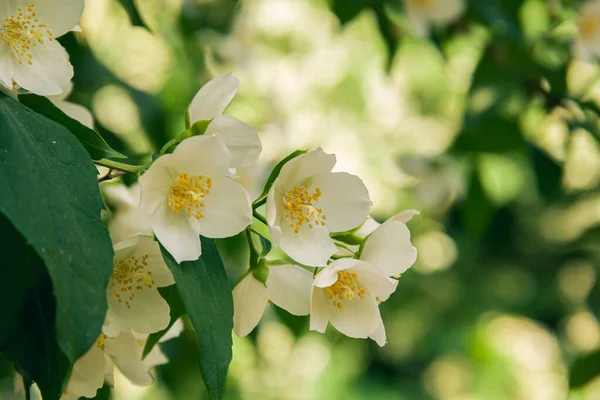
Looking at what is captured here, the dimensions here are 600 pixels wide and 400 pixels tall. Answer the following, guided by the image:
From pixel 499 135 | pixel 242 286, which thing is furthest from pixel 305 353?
pixel 242 286

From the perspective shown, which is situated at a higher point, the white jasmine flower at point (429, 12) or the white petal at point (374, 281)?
the white petal at point (374, 281)

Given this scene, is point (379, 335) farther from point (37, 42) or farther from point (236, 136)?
point (37, 42)

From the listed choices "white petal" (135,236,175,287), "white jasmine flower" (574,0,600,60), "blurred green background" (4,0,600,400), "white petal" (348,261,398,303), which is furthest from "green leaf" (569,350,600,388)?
"white petal" (135,236,175,287)

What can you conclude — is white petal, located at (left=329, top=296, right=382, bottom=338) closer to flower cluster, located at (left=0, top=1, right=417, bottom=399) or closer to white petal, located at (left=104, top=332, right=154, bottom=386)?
flower cluster, located at (left=0, top=1, right=417, bottom=399)

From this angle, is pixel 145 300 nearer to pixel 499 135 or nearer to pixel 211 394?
pixel 211 394

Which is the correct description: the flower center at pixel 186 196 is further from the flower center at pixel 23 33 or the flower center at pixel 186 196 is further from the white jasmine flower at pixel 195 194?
the flower center at pixel 23 33

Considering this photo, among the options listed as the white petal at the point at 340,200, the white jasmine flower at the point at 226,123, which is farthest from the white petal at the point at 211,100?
the white petal at the point at 340,200

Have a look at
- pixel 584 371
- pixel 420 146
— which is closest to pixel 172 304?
pixel 584 371
